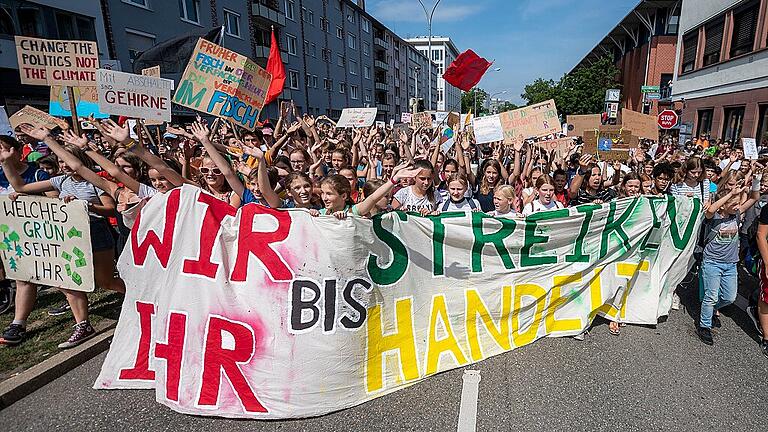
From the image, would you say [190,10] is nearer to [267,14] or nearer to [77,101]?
[267,14]

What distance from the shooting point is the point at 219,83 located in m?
5.10

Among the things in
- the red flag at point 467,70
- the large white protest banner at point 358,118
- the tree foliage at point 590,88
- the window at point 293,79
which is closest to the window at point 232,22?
the window at point 293,79

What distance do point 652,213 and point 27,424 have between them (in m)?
5.41

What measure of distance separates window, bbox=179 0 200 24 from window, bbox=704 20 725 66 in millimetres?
25948

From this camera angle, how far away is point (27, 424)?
2.87 meters

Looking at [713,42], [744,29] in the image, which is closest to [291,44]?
[713,42]

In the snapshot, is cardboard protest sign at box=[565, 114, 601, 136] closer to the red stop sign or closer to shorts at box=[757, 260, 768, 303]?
shorts at box=[757, 260, 768, 303]

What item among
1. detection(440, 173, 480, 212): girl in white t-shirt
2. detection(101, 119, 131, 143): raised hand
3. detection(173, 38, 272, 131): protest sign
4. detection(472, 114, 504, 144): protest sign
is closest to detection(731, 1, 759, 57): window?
detection(472, 114, 504, 144): protest sign

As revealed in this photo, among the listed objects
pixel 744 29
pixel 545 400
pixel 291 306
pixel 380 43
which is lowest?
pixel 545 400

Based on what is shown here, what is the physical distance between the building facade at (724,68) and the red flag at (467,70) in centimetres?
1379

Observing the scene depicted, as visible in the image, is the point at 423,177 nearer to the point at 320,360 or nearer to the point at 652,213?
the point at 320,360

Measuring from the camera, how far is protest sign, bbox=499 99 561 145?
6.77m

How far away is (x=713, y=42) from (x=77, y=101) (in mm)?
27213

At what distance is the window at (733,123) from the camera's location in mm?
19016
